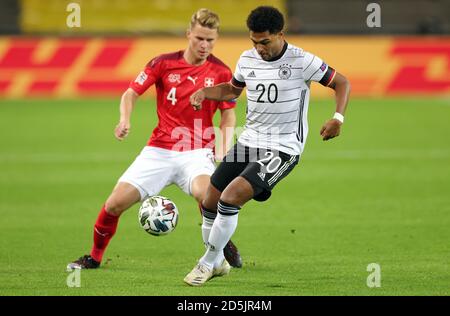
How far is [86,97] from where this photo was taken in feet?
82.2

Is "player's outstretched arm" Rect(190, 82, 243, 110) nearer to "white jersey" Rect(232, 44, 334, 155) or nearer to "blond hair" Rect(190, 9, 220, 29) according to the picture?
"white jersey" Rect(232, 44, 334, 155)

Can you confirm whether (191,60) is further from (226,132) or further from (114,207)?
(114,207)

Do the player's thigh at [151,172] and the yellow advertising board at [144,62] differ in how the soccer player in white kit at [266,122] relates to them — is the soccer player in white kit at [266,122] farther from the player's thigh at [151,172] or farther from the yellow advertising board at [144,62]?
the yellow advertising board at [144,62]

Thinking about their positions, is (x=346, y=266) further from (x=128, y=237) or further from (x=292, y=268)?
(x=128, y=237)

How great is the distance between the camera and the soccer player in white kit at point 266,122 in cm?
763

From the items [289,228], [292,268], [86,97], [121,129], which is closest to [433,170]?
[289,228]

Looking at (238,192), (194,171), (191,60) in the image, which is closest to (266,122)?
(238,192)

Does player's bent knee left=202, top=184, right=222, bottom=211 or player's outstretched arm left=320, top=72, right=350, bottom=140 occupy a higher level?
player's outstretched arm left=320, top=72, right=350, bottom=140

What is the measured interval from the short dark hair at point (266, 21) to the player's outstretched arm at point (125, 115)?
4.98 ft

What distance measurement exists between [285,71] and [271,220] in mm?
3688

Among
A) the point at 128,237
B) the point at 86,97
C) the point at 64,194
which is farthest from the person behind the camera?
the point at 86,97

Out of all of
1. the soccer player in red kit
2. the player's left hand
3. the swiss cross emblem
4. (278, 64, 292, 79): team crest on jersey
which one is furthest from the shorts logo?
the player's left hand

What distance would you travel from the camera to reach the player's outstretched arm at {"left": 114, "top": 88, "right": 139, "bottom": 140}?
8.17 metres

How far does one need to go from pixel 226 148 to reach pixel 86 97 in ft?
54.4
